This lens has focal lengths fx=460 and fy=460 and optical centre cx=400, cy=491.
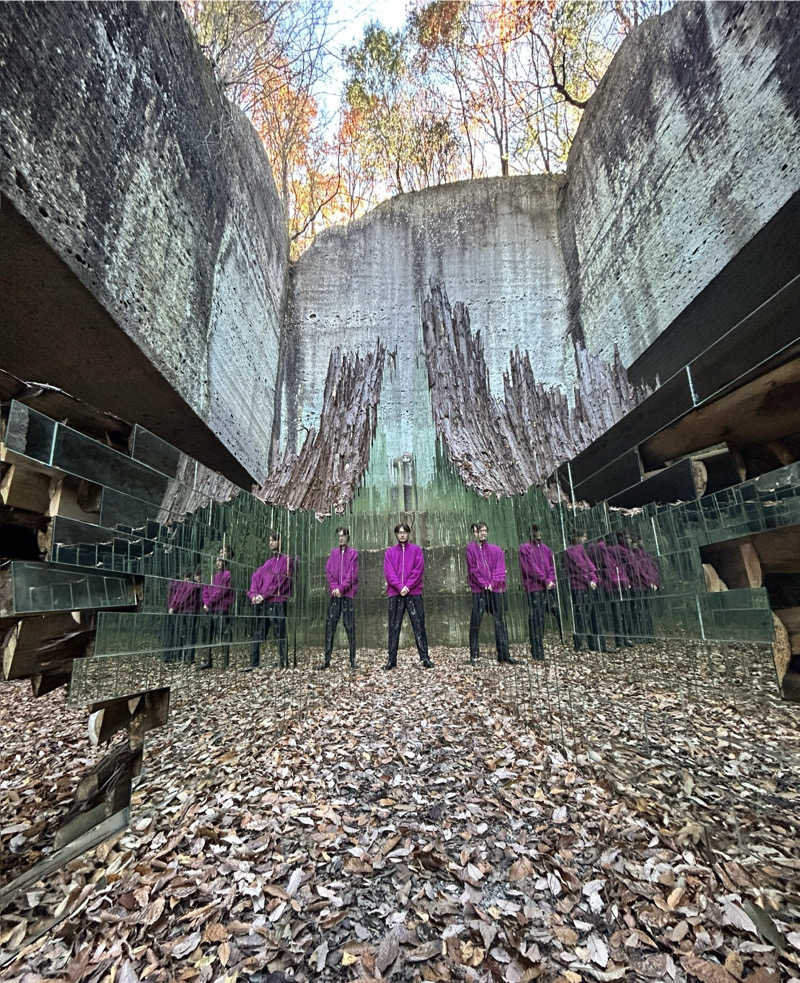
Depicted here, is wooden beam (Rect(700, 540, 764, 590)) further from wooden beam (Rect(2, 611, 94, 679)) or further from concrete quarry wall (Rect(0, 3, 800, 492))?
concrete quarry wall (Rect(0, 3, 800, 492))

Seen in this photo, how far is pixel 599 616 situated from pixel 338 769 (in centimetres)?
178

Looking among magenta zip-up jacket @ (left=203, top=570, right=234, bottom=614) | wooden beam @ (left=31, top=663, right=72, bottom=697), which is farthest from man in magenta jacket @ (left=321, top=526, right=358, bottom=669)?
wooden beam @ (left=31, top=663, right=72, bottom=697)

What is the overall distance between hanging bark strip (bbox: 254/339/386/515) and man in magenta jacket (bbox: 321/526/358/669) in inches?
100

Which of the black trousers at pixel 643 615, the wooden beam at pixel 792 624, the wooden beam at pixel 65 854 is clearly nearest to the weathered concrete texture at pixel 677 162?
the black trousers at pixel 643 615

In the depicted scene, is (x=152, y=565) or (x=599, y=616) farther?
(x=599, y=616)

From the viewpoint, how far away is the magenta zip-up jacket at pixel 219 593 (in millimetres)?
2633

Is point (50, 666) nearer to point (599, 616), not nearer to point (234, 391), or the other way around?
point (599, 616)

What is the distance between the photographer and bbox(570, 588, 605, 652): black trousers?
2939mm

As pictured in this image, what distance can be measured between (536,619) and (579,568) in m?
1.74

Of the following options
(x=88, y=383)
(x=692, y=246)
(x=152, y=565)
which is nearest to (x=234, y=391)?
(x=88, y=383)

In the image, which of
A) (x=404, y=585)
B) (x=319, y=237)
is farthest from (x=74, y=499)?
(x=319, y=237)

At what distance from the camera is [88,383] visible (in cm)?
473

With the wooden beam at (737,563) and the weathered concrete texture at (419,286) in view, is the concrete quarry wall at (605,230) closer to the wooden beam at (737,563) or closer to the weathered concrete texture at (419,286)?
the weathered concrete texture at (419,286)

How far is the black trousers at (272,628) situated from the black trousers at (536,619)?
233 centimetres
